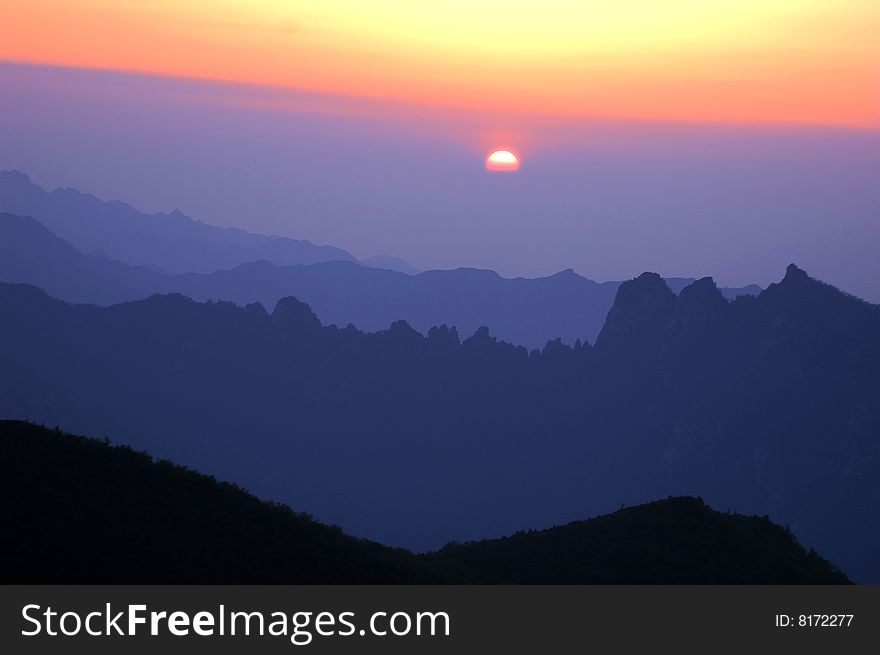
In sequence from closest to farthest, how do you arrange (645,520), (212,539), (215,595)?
(215,595) < (212,539) < (645,520)

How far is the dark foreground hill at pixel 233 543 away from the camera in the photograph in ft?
111

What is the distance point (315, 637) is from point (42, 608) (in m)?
7.77

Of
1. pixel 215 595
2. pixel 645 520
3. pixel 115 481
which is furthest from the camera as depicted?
pixel 645 520

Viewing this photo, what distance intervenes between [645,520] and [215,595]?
3083 cm

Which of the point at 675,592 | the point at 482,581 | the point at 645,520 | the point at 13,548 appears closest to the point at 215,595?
the point at 13,548

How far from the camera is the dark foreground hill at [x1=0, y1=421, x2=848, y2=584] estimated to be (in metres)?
34.0

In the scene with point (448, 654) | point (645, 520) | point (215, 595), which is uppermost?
point (645, 520)

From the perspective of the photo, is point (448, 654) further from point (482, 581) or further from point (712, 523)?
point (712, 523)

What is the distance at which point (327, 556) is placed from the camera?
37.5 meters

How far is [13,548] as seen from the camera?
33.4 m

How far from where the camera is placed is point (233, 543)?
36781mm

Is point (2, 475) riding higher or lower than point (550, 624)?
higher

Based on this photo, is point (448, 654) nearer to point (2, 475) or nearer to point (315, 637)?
point (315, 637)

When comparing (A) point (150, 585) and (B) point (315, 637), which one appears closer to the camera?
(B) point (315, 637)
